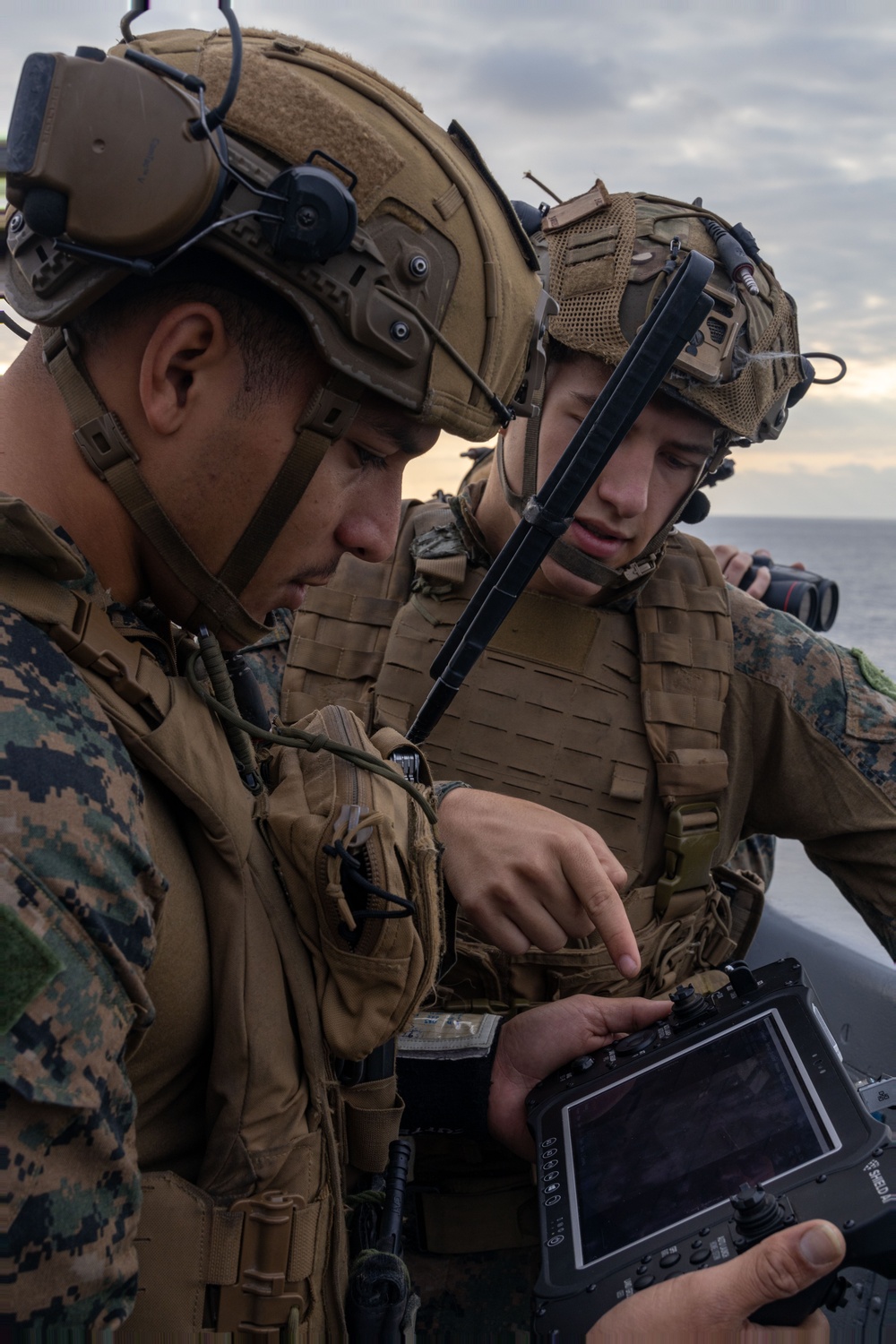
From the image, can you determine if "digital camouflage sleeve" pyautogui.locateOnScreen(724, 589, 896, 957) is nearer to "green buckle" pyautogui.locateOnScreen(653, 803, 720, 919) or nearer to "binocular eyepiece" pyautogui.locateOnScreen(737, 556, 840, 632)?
"green buckle" pyautogui.locateOnScreen(653, 803, 720, 919)

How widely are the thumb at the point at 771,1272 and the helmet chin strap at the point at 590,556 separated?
1523mm

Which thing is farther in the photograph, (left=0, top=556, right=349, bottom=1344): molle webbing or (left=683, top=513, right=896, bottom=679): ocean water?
(left=683, top=513, right=896, bottom=679): ocean water

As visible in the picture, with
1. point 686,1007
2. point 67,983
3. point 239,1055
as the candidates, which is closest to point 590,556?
point 686,1007

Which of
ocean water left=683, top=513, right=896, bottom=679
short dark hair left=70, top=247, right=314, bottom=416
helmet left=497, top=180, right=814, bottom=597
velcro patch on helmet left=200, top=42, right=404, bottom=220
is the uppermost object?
ocean water left=683, top=513, right=896, bottom=679

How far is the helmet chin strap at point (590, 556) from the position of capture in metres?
2.44

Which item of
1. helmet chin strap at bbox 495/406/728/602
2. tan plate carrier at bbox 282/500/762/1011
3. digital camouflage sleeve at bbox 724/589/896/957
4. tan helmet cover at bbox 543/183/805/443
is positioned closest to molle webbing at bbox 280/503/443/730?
tan plate carrier at bbox 282/500/762/1011

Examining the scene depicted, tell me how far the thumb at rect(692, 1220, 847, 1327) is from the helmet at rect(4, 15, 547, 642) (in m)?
0.96

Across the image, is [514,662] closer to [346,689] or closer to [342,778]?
[346,689]

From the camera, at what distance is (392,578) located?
2.74 metres

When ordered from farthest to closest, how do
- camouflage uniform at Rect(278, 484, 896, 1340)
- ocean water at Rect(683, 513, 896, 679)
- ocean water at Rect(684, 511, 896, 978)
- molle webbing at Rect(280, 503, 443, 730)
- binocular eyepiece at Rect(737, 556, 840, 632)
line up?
ocean water at Rect(683, 513, 896, 679) → ocean water at Rect(684, 511, 896, 978) → binocular eyepiece at Rect(737, 556, 840, 632) → molle webbing at Rect(280, 503, 443, 730) → camouflage uniform at Rect(278, 484, 896, 1340)

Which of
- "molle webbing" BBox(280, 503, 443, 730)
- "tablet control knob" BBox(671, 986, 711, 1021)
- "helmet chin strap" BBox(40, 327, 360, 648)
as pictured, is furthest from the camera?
"molle webbing" BBox(280, 503, 443, 730)

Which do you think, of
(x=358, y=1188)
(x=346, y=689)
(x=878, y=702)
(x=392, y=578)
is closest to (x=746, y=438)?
(x=878, y=702)

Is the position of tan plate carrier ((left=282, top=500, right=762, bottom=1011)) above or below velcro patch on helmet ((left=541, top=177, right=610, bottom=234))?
below

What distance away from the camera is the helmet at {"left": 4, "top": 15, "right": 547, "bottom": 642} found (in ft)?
3.73
